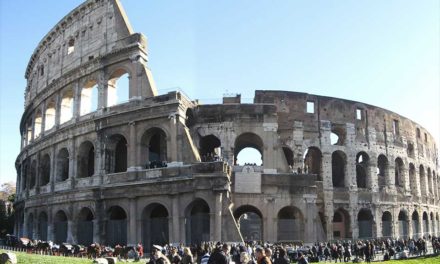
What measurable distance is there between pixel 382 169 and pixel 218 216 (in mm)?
17454

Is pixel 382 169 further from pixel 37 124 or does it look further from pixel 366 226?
pixel 37 124

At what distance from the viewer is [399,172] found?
121 ft

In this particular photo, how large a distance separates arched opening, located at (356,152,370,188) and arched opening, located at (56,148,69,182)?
21059 millimetres

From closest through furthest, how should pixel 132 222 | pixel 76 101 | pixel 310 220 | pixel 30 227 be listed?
pixel 132 222 → pixel 310 220 → pixel 76 101 → pixel 30 227

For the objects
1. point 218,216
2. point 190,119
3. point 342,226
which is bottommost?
point 342,226

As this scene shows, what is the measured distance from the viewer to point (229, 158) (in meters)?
27.8

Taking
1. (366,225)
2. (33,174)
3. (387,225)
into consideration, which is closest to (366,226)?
(366,225)

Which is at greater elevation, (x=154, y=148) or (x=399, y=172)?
(x=154, y=148)

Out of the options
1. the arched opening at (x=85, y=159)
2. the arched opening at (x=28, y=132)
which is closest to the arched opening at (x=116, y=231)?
the arched opening at (x=85, y=159)

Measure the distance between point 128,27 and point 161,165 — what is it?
926cm

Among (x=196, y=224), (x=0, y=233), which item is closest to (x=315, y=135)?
(x=196, y=224)

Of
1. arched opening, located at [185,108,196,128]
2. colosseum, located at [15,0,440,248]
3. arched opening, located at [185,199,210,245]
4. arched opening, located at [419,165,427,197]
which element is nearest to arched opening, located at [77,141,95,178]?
colosseum, located at [15,0,440,248]

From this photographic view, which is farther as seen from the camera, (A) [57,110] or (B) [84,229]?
(A) [57,110]

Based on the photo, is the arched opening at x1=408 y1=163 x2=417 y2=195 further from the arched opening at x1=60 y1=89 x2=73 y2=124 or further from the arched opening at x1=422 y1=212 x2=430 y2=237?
the arched opening at x1=60 y1=89 x2=73 y2=124
